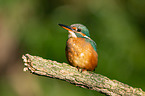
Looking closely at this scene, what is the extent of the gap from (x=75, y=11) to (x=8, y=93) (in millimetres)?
2604

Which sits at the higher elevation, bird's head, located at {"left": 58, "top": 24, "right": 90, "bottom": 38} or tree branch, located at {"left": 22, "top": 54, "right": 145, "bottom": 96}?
bird's head, located at {"left": 58, "top": 24, "right": 90, "bottom": 38}

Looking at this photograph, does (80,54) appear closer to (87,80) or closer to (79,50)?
(79,50)

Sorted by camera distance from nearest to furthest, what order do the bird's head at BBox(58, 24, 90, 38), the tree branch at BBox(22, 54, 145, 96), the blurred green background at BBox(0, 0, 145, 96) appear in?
the tree branch at BBox(22, 54, 145, 96), the bird's head at BBox(58, 24, 90, 38), the blurred green background at BBox(0, 0, 145, 96)

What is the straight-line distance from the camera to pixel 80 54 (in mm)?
3725

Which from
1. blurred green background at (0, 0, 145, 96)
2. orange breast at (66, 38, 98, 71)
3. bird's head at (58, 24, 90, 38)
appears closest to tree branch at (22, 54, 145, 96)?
orange breast at (66, 38, 98, 71)

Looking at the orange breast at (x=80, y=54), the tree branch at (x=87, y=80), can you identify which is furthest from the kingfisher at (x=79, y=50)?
the tree branch at (x=87, y=80)

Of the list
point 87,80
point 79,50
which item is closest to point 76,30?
point 79,50

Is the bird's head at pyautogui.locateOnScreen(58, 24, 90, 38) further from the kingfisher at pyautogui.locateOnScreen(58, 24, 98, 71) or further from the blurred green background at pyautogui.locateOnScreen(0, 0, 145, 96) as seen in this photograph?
the blurred green background at pyautogui.locateOnScreen(0, 0, 145, 96)

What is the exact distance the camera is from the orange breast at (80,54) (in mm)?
3724

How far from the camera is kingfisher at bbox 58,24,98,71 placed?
12.2 feet

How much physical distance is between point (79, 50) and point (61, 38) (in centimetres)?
245

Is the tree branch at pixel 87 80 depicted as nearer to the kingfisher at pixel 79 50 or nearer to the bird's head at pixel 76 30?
the kingfisher at pixel 79 50

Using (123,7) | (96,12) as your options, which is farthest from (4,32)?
(123,7)

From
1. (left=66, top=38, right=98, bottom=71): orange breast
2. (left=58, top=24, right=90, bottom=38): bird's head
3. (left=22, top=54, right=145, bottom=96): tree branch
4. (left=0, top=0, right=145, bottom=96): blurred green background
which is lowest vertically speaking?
(left=22, top=54, right=145, bottom=96): tree branch
